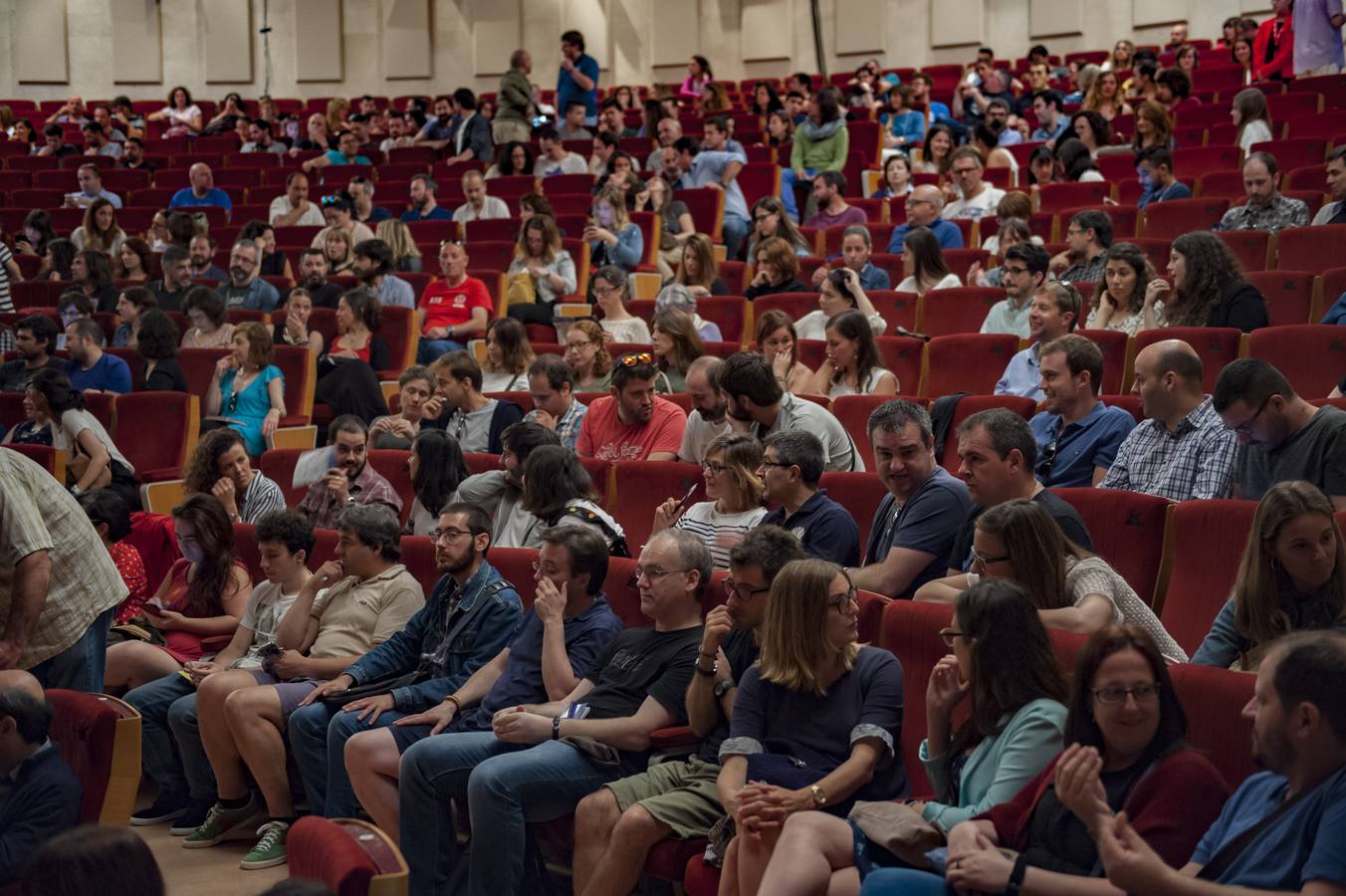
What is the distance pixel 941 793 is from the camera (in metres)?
2.67

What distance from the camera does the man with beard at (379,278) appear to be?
7.54 metres

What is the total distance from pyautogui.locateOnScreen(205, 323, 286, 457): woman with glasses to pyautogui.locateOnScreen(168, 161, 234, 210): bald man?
14.6ft

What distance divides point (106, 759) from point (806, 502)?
170 cm

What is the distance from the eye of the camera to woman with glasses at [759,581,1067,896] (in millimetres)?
2479

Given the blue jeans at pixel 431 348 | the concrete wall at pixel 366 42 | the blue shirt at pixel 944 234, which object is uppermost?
the concrete wall at pixel 366 42

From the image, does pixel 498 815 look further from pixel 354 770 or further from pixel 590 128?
pixel 590 128

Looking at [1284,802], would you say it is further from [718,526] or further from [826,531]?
[718,526]

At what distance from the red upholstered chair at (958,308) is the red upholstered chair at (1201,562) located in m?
2.79

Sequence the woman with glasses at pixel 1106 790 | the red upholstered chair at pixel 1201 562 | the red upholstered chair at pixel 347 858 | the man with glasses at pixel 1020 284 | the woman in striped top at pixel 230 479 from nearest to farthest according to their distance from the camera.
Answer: the red upholstered chair at pixel 347 858
the woman with glasses at pixel 1106 790
the red upholstered chair at pixel 1201 562
the woman in striped top at pixel 230 479
the man with glasses at pixel 1020 284

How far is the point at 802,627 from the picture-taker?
2.91 metres

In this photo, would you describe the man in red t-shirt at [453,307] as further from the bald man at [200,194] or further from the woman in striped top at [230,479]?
the bald man at [200,194]

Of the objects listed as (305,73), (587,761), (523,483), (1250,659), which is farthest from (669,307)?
(305,73)

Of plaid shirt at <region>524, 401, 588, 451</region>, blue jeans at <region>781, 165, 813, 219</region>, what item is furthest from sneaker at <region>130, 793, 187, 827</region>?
blue jeans at <region>781, 165, 813, 219</region>

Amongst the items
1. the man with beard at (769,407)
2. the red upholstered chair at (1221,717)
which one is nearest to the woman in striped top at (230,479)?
the man with beard at (769,407)
